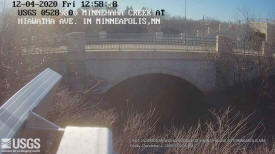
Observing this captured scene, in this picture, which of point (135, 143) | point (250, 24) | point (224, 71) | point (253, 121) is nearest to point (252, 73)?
point (224, 71)

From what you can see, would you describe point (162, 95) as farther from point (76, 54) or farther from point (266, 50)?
point (266, 50)

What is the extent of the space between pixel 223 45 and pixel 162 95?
11.8 ft

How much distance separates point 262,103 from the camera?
12.1 metres

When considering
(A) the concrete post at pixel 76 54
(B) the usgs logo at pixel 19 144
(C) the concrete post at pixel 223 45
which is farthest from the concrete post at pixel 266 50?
(B) the usgs logo at pixel 19 144

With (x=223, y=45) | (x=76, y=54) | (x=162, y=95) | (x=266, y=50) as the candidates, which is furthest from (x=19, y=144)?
(x=266, y=50)

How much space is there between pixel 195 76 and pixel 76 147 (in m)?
13.5

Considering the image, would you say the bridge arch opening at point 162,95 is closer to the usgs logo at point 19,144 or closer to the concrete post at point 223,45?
the concrete post at point 223,45

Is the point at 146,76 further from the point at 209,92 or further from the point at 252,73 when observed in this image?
the point at 252,73

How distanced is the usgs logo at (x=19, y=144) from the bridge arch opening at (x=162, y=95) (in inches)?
377

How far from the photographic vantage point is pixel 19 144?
3.62 feet

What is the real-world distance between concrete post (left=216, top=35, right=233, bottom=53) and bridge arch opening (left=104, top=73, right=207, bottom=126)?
2.09m

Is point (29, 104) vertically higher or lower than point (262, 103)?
higher

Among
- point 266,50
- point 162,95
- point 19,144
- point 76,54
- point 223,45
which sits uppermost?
point 223,45

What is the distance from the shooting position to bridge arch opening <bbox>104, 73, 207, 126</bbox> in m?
11.8
